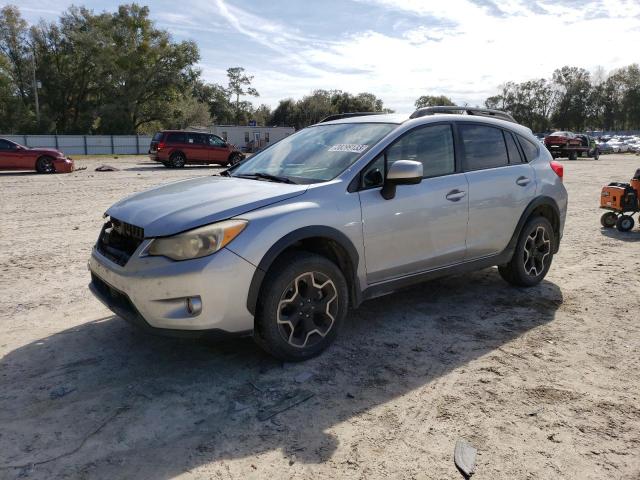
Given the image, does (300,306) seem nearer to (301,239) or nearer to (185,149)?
(301,239)

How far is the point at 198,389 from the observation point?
3283 millimetres

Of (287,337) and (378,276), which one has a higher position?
(378,276)

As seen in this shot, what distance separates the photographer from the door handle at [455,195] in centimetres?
438

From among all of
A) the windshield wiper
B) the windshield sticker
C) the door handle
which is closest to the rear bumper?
the windshield wiper

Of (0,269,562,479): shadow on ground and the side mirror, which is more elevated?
the side mirror

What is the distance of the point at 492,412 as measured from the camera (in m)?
3.06

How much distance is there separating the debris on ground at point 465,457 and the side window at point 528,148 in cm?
347

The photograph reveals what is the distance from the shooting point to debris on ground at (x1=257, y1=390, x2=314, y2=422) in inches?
118

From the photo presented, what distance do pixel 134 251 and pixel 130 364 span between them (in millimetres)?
832

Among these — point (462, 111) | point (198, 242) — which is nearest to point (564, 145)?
point (462, 111)

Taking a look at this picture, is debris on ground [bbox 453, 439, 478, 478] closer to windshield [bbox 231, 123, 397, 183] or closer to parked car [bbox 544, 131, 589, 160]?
windshield [bbox 231, 123, 397, 183]

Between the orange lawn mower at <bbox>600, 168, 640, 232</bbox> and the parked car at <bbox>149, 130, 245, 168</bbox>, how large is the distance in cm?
1642

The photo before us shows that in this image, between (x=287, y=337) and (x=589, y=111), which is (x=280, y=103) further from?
(x=287, y=337)

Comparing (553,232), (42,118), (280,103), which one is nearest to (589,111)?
(280,103)
